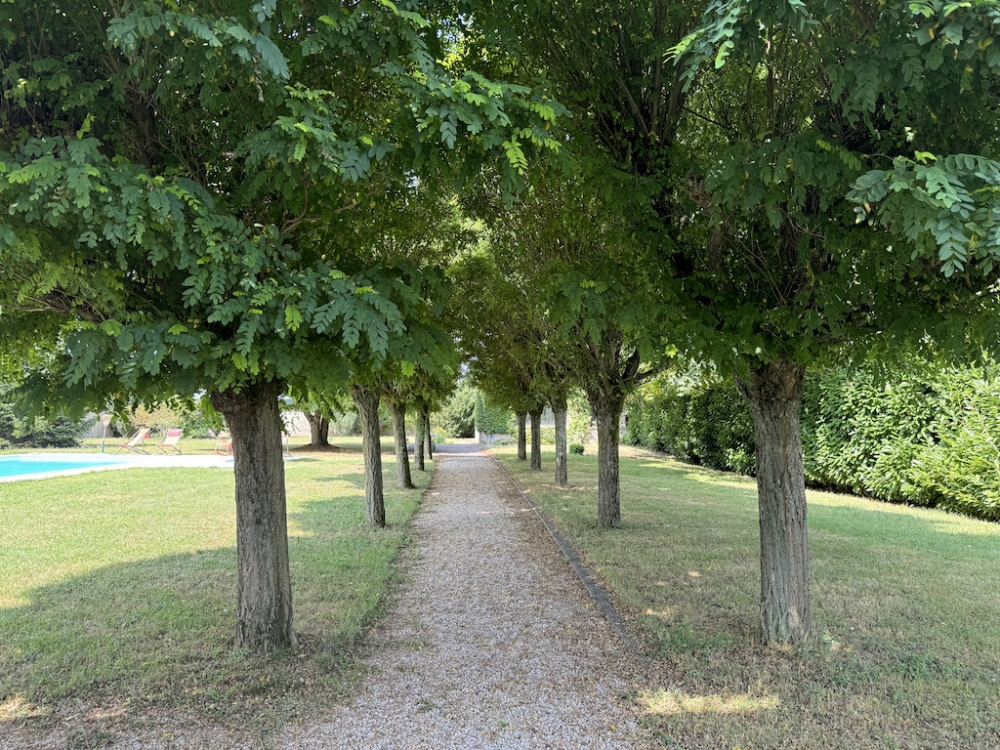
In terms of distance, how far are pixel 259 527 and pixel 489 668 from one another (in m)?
2.05

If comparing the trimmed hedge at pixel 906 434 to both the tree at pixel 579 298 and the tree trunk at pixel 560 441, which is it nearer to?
the tree at pixel 579 298

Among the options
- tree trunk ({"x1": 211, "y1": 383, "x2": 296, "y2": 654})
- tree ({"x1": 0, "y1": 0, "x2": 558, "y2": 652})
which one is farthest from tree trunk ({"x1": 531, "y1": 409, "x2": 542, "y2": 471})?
tree ({"x1": 0, "y1": 0, "x2": 558, "y2": 652})

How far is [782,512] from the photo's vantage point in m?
4.59

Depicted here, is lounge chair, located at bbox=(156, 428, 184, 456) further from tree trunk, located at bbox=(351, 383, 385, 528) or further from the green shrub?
tree trunk, located at bbox=(351, 383, 385, 528)

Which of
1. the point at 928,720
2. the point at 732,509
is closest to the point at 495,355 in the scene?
the point at 732,509

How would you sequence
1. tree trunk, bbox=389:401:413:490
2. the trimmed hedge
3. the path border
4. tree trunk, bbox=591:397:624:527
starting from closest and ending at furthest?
the path border → tree trunk, bbox=591:397:624:527 → the trimmed hedge → tree trunk, bbox=389:401:413:490

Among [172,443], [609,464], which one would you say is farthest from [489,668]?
[172,443]

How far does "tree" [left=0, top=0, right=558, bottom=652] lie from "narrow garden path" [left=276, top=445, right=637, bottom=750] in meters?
2.25

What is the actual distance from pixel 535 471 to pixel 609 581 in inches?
521

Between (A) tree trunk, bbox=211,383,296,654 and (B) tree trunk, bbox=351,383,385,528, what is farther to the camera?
(B) tree trunk, bbox=351,383,385,528

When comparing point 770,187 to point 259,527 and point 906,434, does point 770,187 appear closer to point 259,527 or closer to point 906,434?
point 259,527

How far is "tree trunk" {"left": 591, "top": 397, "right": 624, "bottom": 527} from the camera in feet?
31.7

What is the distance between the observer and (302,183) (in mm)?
3555

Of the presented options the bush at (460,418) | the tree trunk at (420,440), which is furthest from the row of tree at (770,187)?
the bush at (460,418)
